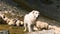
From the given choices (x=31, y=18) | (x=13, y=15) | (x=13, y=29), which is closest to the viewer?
(x=31, y=18)

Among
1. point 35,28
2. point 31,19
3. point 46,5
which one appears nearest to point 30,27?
point 31,19

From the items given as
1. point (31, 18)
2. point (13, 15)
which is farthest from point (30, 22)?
point (13, 15)

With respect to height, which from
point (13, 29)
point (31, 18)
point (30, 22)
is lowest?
point (13, 29)

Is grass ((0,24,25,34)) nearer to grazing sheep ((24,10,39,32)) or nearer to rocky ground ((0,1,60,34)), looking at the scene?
rocky ground ((0,1,60,34))

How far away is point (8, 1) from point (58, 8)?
3.31 m

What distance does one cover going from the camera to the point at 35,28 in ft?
36.8

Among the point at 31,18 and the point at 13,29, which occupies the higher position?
the point at 31,18

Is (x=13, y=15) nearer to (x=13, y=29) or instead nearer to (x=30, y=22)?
(x=13, y=29)

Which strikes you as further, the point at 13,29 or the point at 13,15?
the point at 13,15

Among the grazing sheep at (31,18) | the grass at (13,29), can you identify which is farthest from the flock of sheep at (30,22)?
the grass at (13,29)

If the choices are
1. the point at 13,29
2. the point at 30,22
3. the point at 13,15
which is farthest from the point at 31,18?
the point at 13,15

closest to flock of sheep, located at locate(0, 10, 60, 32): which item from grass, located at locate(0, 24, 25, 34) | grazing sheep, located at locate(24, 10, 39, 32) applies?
grazing sheep, located at locate(24, 10, 39, 32)

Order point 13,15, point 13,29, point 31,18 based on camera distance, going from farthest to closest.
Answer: point 13,15 < point 13,29 < point 31,18

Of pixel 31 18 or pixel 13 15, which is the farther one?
pixel 13 15
